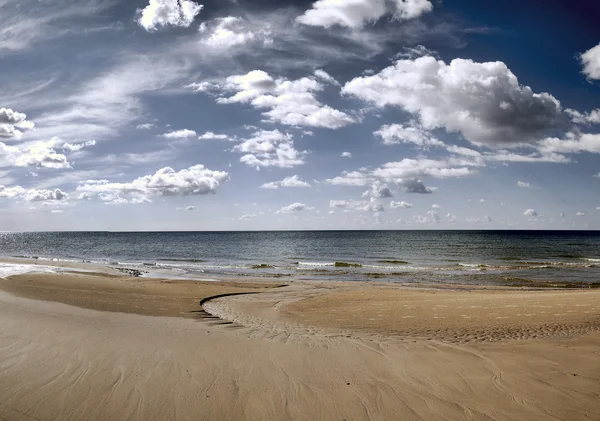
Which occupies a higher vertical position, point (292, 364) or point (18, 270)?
point (292, 364)

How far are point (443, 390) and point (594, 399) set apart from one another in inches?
100

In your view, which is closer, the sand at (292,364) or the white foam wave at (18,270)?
the sand at (292,364)

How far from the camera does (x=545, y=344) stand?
9734 millimetres

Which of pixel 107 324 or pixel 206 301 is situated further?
pixel 206 301

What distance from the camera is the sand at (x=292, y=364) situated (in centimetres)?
604

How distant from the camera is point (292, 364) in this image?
7980 mm

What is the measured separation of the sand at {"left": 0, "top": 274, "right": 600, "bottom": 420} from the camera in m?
6.04

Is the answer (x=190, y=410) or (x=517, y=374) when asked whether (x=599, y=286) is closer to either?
(x=517, y=374)

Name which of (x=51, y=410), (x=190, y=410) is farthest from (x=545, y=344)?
(x=51, y=410)

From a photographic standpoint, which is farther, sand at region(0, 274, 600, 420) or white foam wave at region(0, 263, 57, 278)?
white foam wave at region(0, 263, 57, 278)

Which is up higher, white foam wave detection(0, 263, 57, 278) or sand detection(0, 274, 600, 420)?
sand detection(0, 274, 600, 420)

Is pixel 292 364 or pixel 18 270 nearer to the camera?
pixel 292 364

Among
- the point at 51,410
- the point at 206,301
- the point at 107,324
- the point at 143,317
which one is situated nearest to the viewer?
the point at 51,410

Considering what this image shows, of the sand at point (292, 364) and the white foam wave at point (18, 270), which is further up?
the sand at point (292, 364)
